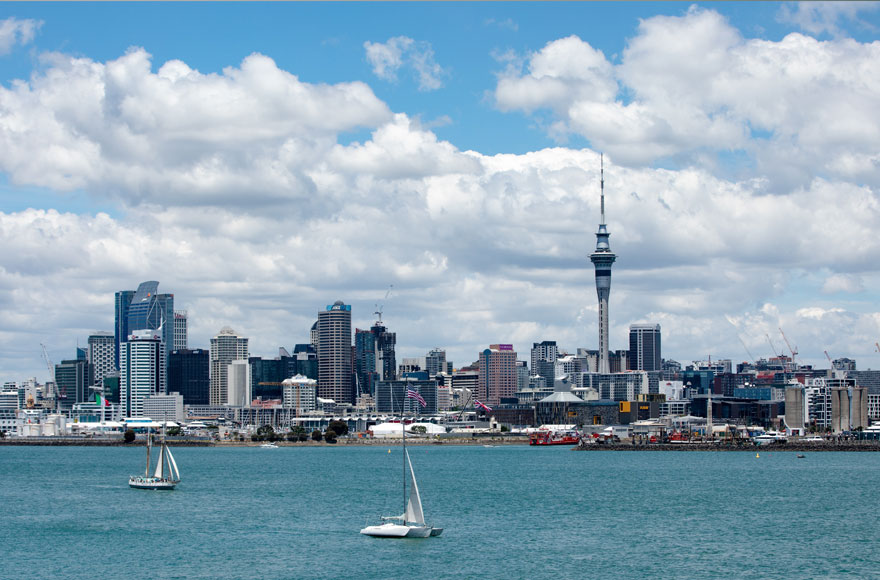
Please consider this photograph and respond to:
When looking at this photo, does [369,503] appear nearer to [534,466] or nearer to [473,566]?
[473,566]

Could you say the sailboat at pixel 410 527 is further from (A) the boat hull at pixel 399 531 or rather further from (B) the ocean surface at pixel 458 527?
(B) the ocean surface at pixel 458 527

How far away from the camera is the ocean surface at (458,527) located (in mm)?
72812

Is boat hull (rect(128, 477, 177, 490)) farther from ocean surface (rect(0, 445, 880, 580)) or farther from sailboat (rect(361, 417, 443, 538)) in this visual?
sailboat (rect(361, 417, 443, 538))

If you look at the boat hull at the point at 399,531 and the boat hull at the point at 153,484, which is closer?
the boat hull at the point at 399,531

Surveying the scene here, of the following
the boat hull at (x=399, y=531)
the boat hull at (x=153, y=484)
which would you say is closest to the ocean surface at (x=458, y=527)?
the boat hull at (x=399, y=531)

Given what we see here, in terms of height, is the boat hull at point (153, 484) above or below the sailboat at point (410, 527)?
below

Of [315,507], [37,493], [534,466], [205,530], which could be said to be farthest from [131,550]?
[534,466]

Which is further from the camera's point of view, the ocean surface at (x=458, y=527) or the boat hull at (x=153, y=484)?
the boat hull at (x=153, y=484)

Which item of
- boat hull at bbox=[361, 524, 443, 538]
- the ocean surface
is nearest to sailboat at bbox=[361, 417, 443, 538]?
boat hull at bbox=[361, 524, 443, 538]

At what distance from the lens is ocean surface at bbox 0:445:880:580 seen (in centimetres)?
7281

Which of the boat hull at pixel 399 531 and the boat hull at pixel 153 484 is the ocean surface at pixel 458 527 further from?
the boat hull at pixel 153 484

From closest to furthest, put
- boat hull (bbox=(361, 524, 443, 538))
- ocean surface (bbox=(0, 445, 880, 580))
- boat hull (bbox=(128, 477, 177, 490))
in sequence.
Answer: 1. ocean surface (bbox=(0, 445, 880, 580))
2. boat hull (bbox=(361, 524, 443, 538))
3. boat hull (bbox=(128, 477, 177, 490))

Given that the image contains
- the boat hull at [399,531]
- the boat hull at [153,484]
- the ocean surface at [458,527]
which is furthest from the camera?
the boat hull at [153,484]

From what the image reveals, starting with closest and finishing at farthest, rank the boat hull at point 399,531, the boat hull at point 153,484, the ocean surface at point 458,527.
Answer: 1. the ocean surface at point 458,527
2. the boat hull at point 399,531
3. the boat hull at point 153,484
